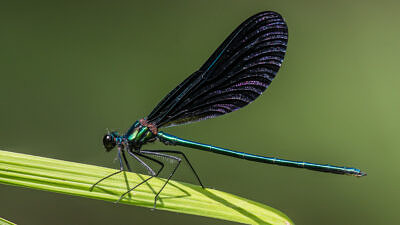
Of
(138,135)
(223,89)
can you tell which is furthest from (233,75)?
(138,135)

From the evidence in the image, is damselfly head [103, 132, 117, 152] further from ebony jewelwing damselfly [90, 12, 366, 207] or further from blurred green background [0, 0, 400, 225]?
blurred green background [0, 0, 400, 225]

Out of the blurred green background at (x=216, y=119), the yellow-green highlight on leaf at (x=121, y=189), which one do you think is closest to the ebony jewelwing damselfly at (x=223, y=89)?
the yellow-green highlight on leaf at (x=121, y=189)

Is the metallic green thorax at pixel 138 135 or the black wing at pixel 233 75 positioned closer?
the black wing at pixel 233 75

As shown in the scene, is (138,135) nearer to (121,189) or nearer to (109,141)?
(109,141)

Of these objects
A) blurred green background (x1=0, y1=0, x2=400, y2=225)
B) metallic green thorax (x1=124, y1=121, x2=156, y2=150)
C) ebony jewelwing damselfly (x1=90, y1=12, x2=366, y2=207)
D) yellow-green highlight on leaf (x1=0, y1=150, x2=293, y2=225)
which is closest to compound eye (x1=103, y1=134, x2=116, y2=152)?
ebony jewelwing damselfly (x1=90, y1=12, x2=366, y2=207)

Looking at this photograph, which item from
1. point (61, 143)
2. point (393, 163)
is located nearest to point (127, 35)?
point (61, 143)

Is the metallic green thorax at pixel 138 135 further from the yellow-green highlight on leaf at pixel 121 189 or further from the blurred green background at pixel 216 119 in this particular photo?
the blurred green background at pixel 216 119
